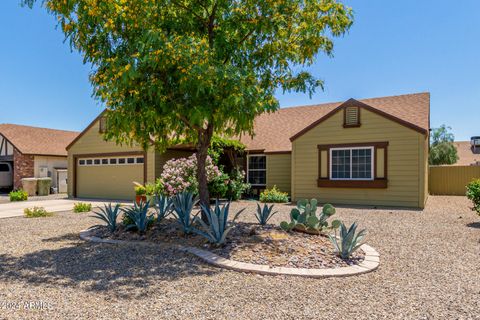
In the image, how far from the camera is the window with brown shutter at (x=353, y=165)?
1298 cm

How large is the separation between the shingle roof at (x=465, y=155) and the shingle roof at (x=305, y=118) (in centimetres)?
2351

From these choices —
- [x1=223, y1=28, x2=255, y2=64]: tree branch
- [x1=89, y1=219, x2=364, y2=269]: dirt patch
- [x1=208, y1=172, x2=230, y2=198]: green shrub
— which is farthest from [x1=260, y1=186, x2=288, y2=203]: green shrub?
[x1=223, y1=28, x2=255, y2=64]: tree branch

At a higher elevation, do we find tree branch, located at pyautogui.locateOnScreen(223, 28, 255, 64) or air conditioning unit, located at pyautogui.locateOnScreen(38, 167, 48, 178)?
tree branch, located at pyautogui.locateOnScreen(223, 28, 255, 64)

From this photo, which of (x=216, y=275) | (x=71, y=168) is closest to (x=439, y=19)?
(x=216, y=275)

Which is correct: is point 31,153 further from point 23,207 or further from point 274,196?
point 274,196

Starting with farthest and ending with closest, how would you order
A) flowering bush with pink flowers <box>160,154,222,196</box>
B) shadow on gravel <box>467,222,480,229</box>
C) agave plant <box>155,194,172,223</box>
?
flowering bush with pink flowers <box>160,154,222,196</box> < shadow on gravel <box>467,222,480,229</box> < agave plant <box>155,194,172,223</box>

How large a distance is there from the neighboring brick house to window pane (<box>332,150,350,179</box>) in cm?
1909

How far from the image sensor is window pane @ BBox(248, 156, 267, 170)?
1701 centimetres

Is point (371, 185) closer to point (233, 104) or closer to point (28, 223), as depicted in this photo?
point (233, 104)

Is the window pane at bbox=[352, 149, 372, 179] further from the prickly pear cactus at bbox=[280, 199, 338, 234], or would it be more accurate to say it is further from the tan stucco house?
the prickly pear cactus at bbox=[280, 199, 338, 234]

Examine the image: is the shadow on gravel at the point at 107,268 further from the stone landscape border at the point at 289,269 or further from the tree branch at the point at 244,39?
the tree branch at the point at 244,39

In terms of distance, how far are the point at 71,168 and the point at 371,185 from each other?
16410mm

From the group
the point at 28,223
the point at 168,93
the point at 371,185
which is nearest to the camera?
the point at 168,93

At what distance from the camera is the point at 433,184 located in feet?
64.2
